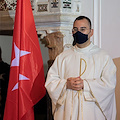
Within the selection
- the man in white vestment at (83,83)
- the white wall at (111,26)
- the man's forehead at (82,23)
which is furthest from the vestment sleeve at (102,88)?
the white wall at (111,26)

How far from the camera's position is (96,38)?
4.34m

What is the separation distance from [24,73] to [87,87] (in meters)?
0.96

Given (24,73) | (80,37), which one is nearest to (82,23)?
(80,37)

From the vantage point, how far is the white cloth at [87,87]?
320 centimetres

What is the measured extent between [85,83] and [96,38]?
1289 mm

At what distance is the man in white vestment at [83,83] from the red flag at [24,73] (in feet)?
1.63

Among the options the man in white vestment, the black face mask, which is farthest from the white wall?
the black face mask

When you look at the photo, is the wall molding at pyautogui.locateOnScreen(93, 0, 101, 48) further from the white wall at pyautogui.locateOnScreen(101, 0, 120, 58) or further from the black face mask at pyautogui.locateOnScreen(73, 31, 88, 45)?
the black face mask at pyautogui.locateOnScreen(73, 31, 88, 45)

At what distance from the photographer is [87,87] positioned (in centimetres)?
318

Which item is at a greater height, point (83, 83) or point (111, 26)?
point (111, 26)

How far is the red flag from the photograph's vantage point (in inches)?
151

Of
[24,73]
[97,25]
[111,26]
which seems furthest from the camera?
[97,25]

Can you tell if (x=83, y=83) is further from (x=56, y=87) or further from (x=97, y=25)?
(x=97, y=25)

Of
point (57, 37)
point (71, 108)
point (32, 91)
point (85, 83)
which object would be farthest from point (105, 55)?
point (57, 37)
